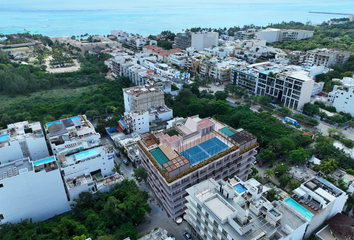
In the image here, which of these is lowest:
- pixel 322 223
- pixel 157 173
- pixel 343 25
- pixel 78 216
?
pixel 78 216

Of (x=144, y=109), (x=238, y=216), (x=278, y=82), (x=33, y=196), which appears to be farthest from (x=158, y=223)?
(x=278, y=82)

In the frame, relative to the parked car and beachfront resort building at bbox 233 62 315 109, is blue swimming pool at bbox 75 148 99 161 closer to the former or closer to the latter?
the parked car

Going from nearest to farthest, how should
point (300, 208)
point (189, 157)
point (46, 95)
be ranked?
point (300, 208) → point (189, 157) → point (46, 95)

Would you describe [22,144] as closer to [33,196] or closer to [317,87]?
[33,196]

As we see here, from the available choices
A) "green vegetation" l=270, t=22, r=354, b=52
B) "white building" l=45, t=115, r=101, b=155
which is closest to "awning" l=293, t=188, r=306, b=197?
"white building" l=45, t=115, r=101, b=155

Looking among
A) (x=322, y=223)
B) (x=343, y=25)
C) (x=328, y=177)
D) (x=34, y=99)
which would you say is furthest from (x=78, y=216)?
(x=343, y=25)

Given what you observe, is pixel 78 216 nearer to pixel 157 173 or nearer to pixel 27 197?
pixel 27 197
